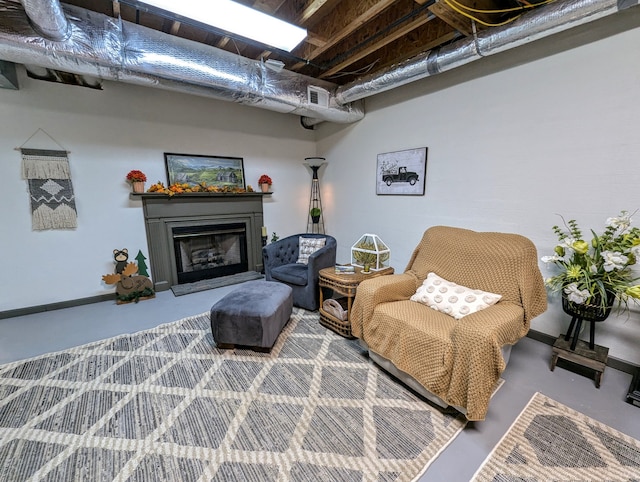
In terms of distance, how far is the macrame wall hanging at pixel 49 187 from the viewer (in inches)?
108

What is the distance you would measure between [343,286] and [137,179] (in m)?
2.80

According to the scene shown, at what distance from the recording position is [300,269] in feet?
10.1

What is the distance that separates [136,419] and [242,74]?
3.00m

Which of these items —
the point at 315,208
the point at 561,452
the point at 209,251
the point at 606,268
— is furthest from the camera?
the point at 315,208

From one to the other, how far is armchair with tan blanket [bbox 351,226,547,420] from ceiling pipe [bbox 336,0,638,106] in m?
1.48

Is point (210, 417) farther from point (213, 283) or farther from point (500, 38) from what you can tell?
point (500, 38)

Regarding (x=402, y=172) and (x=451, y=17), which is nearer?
(x=451, y=17)

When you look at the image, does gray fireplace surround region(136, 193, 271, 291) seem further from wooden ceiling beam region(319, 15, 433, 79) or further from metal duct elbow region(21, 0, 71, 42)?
wooden ceiling beam region(319, 15, 433, 79)

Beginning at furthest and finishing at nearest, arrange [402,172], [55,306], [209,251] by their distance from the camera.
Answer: [209,251], [402,172], [55,306]

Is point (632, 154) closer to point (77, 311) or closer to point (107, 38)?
point (107, 38)

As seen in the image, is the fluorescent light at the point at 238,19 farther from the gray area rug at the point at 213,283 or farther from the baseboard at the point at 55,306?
the baseboard at the point at 55,306

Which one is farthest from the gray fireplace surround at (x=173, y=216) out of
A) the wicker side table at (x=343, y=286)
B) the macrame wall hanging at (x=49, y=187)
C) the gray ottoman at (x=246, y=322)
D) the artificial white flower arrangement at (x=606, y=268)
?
the artificial white flower arrangement at (x=606, y=268)

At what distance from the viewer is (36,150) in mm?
2740

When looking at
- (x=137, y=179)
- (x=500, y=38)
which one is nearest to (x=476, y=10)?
(x=500, y=38)
